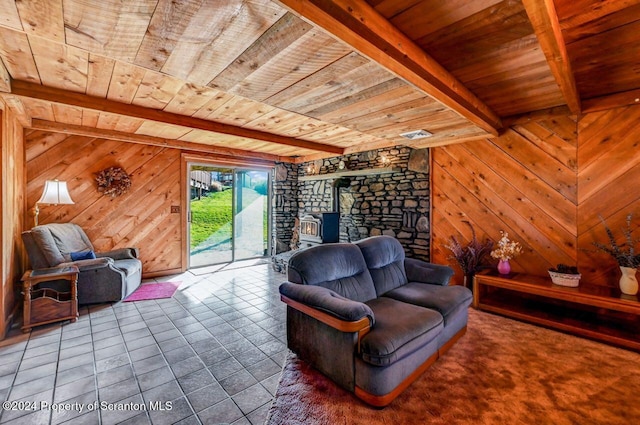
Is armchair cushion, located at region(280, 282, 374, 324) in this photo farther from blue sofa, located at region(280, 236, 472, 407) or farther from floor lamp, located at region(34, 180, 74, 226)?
floor lamp, located at region(34, 180, 74, 226)

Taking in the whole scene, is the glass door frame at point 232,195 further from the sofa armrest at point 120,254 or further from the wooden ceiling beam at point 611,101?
the wooden ceiling beam at point 611,101

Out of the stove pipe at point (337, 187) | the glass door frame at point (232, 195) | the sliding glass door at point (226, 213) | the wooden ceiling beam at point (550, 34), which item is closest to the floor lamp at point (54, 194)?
the glass door frame at point (232, 195)

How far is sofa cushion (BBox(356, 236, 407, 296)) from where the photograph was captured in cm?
289

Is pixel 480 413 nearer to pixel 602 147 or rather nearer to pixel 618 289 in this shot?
pixel 618 289

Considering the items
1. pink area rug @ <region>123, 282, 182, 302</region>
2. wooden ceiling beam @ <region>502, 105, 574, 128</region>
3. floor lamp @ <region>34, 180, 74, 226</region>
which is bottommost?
pink area rug @ <region>123, 282, 182, 302</region>

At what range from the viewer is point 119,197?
453 centimetres

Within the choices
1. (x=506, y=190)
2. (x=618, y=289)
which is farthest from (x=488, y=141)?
(x=618, y=289)

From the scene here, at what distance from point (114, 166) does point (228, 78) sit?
12.1 ft

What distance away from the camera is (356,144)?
501 centimetres

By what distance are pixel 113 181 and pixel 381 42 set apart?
471cm

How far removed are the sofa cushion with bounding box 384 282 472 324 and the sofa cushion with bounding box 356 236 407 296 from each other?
0.11 metres

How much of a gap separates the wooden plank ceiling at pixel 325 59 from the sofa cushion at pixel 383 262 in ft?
4.54

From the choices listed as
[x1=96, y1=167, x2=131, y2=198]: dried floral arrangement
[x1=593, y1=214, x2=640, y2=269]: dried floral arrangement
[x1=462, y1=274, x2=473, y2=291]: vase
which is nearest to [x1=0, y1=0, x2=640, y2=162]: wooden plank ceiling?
[x1=96, y1=167, x2=131, y2=198]: dried floral arrangement

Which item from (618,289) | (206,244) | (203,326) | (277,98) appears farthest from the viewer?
(206,244)
